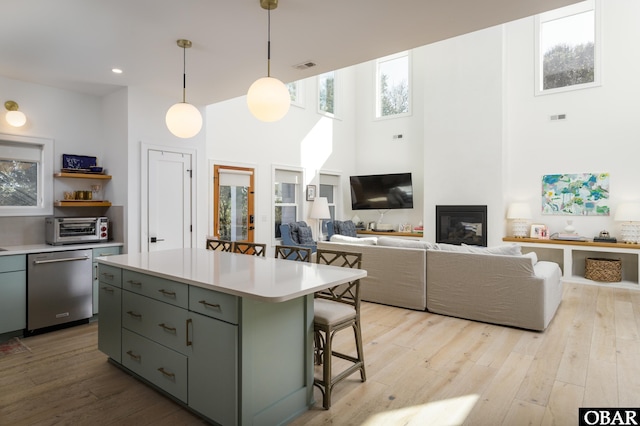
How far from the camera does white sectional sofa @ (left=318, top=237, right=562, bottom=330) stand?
3729mm

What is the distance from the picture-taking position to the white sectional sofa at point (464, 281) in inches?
147

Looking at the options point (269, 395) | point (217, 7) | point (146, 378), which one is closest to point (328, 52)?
point (217, 7)

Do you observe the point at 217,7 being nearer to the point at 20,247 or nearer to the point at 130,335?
the point at 130,335

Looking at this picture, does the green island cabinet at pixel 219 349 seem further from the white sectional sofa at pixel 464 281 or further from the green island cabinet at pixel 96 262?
the white sectional sofa at pixel 464 281

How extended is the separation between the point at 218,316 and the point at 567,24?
7623 millimetres

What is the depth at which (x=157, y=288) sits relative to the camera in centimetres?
243

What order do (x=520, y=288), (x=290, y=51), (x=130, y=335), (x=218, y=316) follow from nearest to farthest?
(x=218, y=316) < (x=130, y=335) < (x=290, y=51) < (x=520, y=288)

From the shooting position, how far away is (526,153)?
6.79 m

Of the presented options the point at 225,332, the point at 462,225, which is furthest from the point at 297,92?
the point at 225,332

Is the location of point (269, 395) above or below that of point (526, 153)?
below

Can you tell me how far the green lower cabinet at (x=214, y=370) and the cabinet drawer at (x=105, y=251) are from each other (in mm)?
2564

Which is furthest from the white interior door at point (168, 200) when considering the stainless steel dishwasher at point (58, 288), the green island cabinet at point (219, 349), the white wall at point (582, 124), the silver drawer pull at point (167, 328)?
the white wall at point (582, 124)

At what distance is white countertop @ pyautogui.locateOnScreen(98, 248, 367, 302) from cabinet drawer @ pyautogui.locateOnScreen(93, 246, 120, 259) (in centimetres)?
134

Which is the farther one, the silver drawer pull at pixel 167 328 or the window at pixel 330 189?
the window at pixel 330 189
